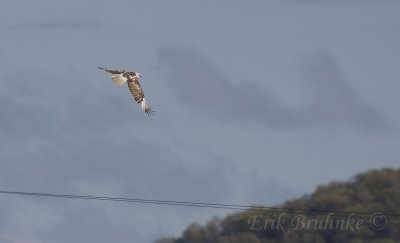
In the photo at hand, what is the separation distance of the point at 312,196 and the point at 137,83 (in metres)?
31.8

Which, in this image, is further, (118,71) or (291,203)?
(291,203)

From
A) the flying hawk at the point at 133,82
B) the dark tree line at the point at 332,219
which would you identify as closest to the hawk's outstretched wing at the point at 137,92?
the flying hawk at the point at 133,82

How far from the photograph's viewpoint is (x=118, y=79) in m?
38.2

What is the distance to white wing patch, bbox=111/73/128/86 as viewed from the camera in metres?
37.9

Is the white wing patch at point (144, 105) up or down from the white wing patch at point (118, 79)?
down

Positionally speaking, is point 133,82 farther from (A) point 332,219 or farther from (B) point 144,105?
(A) point 332,219

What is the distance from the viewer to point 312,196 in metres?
70.1

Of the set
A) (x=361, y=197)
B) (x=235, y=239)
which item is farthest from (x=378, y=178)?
(x=235, y=239)

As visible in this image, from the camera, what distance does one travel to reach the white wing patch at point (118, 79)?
37906 millimetres

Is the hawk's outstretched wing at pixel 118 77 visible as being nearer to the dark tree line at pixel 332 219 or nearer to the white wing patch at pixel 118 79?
the white wing patch at pixel 118 79

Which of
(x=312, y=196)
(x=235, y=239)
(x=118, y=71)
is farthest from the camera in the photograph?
(x=312, y=196)

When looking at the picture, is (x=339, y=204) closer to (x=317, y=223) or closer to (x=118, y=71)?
(x=317, y=223)

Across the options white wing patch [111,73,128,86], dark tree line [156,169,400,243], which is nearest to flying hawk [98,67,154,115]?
white wing patch [111,73,128,86]

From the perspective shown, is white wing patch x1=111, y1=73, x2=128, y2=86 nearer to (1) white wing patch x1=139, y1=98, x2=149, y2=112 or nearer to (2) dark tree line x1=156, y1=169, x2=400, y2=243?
(1) white wing patch x1=139, y1=98, x2=149, y2=112
